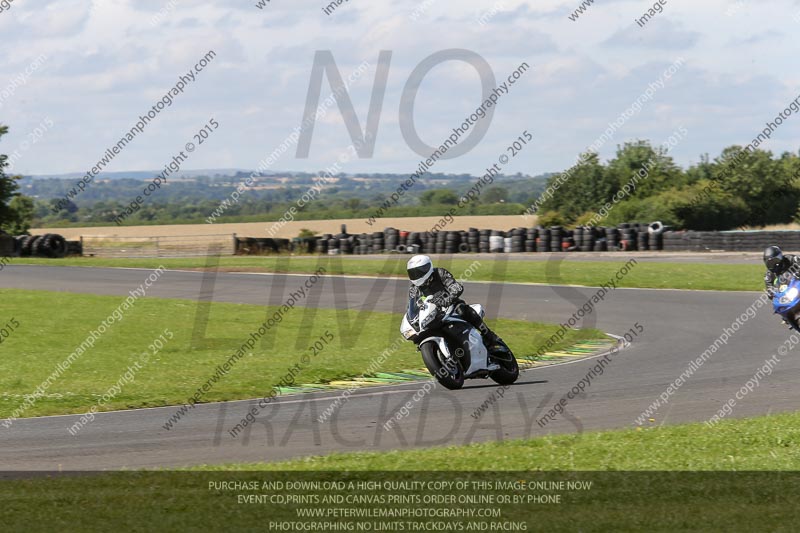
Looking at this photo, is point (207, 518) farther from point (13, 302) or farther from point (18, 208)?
point (18, 208)

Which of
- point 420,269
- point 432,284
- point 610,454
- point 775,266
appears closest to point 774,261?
point 775,266

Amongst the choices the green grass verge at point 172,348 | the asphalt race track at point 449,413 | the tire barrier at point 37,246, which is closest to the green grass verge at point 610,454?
the asphalt race track at point 449,413

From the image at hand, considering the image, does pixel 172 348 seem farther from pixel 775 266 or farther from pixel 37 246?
pixel 37 246

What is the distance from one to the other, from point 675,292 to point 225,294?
12.2 metres

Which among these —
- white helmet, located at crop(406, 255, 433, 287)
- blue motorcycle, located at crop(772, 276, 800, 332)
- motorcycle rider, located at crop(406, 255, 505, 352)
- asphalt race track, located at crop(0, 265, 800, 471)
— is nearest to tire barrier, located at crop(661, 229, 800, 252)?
asphalt race track, located at crop(0, 265, 800, 471)

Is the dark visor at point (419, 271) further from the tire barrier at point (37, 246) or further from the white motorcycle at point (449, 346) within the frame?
the tire barrier at point (37, 246)

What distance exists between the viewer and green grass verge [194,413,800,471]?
870cm

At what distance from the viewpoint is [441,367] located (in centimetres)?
1348

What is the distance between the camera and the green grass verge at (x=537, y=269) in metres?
30.4

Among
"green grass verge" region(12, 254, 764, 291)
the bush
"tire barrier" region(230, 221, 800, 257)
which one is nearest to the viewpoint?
"green grass verge" region(12, 254, 764, 291)

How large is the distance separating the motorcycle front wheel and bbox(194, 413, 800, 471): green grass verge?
3.26m

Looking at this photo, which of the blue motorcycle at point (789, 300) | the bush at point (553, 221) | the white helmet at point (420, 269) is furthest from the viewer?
the bush at point (553, 221)

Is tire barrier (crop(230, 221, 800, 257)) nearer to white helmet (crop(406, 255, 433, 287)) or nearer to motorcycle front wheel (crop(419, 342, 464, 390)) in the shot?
motorcycle front wheel (crop(419, 342, 464, 390))

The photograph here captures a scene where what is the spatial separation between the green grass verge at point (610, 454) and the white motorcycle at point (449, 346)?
3139 millimetres
